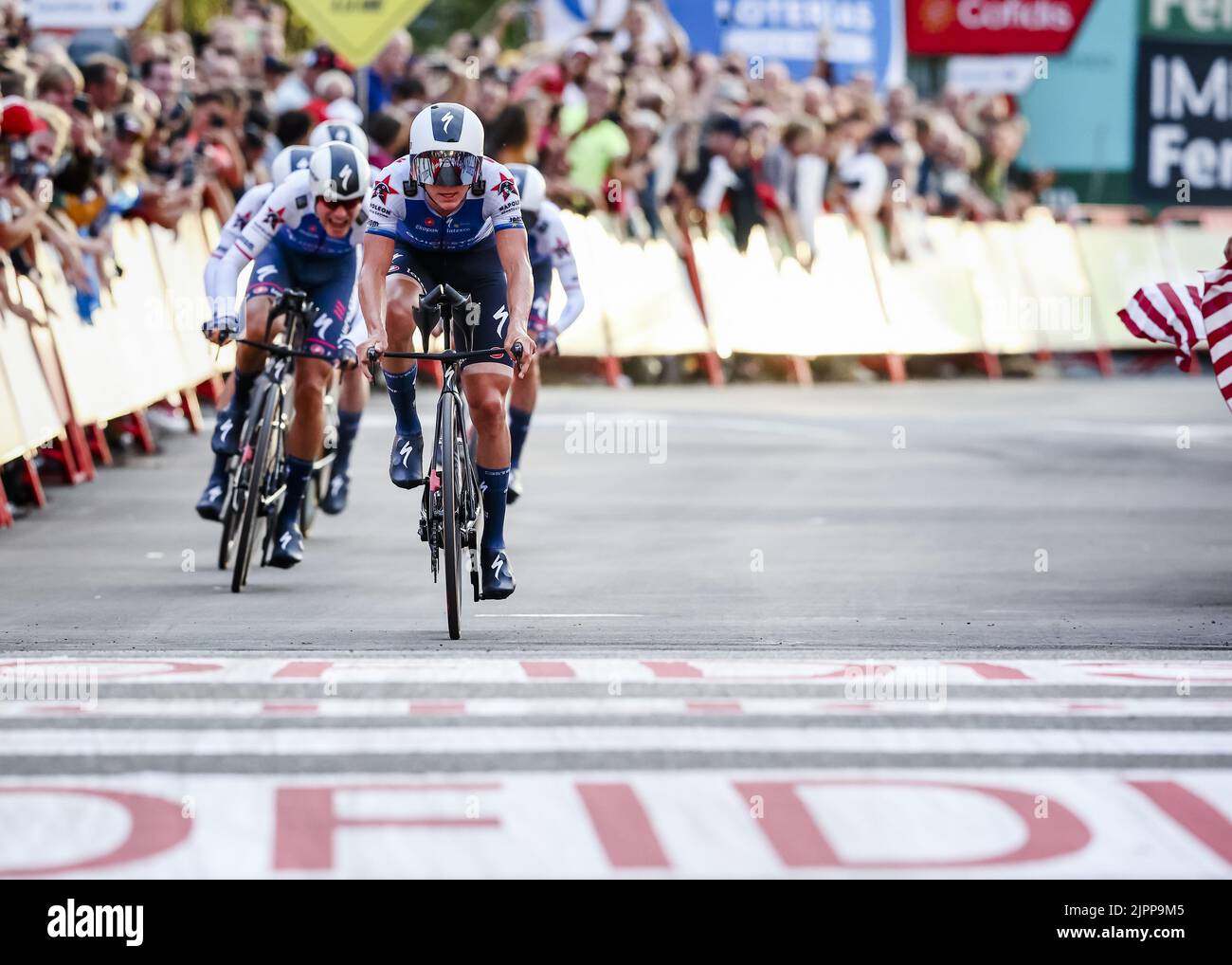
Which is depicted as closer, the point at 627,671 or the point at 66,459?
the point at 627,671

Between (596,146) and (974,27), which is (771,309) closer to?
(596,146)

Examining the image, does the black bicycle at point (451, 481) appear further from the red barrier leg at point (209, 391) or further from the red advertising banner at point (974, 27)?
the red advertising banner at point (974, 27)

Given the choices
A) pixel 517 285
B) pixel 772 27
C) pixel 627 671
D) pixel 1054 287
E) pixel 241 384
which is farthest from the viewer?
pixel 772 27

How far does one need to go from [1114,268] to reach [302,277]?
17.1 metres

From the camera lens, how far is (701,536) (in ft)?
40.5

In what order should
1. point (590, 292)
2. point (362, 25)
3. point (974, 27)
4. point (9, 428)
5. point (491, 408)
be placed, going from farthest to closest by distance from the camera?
point (974, 27)
point (590, 292)
point (362, 25)
point (9, 428)
point (491, 408)

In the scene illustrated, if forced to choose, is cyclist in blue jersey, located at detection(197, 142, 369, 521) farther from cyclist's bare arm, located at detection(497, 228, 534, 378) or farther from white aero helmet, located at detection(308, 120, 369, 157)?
cyclist's bare arm, located at detection(497, 228, 534, 378)

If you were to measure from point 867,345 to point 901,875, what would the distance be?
18994 millimetres

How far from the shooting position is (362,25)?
17422 mm

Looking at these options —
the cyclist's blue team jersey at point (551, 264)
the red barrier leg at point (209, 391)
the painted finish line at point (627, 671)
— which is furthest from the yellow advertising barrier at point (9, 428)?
the red barrier leg at point (209, 391)

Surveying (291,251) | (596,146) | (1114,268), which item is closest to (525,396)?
(291,251)

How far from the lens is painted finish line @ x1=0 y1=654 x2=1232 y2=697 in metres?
7.51

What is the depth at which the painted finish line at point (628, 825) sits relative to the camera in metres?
5.23
